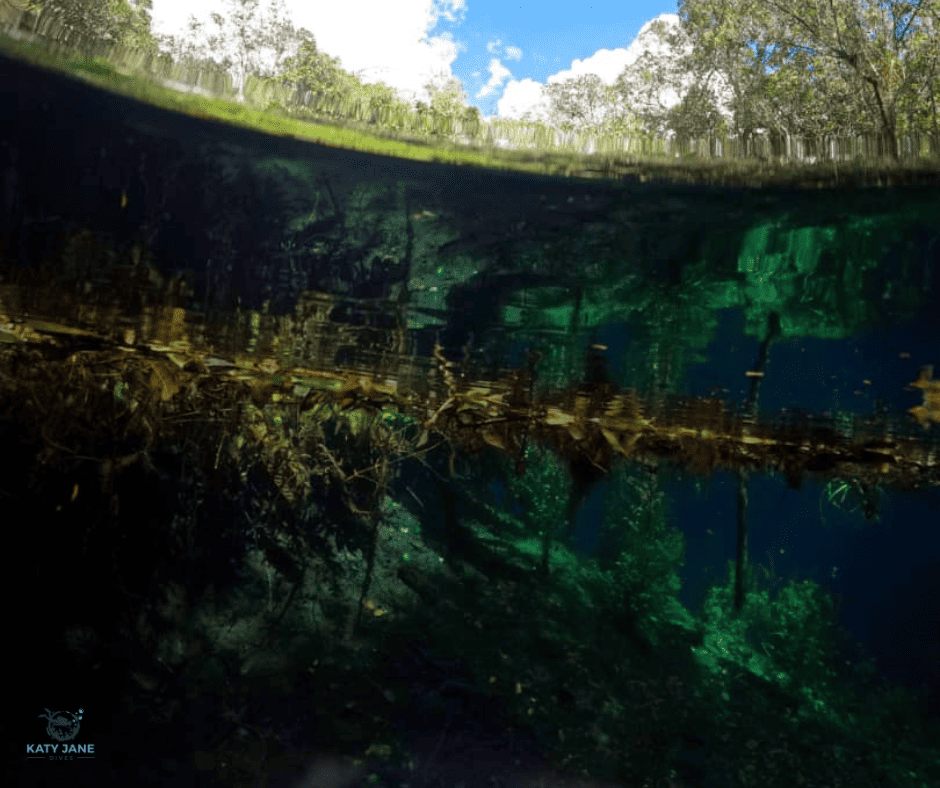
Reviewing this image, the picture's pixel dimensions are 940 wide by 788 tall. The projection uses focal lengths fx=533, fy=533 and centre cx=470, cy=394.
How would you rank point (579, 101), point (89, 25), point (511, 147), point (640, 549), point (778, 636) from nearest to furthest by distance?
point (89, 25), point (511, 147), point (579, 101), point (778, 636), point (640, 549)

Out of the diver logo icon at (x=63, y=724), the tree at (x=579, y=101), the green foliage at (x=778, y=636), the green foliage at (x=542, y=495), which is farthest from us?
the green foliage at (x=542, y=495)

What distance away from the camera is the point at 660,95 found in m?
6.58

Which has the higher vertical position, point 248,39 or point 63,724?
point 248,39

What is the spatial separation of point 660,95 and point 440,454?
17.6 feet

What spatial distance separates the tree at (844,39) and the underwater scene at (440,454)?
58.3 inches

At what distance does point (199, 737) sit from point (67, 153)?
19.5 ft

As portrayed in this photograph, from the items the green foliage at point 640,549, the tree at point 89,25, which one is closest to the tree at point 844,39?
the tree at point 89,25
